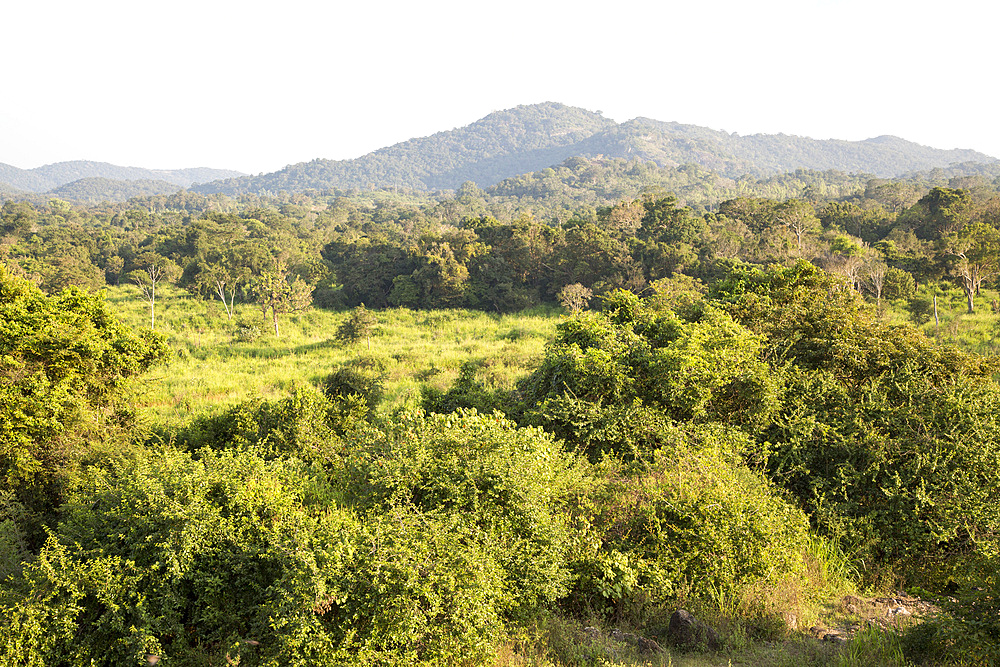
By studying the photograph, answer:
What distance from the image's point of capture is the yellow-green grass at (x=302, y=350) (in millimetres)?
16969

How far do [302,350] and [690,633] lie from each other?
22835 millimetres

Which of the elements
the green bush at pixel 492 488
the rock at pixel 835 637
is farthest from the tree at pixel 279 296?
the rock at pixel 835 637

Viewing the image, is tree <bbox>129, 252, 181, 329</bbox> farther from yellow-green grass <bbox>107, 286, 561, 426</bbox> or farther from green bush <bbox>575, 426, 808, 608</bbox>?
green bush <bbox>575, 426, 808, 608</bbox>

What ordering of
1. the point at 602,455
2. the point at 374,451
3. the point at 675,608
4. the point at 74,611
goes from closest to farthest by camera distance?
the point at 74,611 → the point at 675,608 → the point at 374,451 → the point at 602,455

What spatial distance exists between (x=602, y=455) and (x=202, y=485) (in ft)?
18.2

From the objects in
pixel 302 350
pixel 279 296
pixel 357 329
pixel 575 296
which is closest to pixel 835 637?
pixel 357 329

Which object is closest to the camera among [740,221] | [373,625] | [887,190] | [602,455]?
[373,625]

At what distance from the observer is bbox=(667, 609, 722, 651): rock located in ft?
19.0

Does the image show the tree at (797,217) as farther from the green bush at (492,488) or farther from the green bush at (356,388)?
the green bush at (492,488)

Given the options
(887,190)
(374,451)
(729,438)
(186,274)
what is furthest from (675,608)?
(887,190)

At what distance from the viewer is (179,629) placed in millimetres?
5711

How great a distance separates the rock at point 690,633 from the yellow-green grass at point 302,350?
293 inches

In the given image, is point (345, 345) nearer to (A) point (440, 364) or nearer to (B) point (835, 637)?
(A) point (440, 364)

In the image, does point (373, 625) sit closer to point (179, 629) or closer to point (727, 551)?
point (179, 629)
